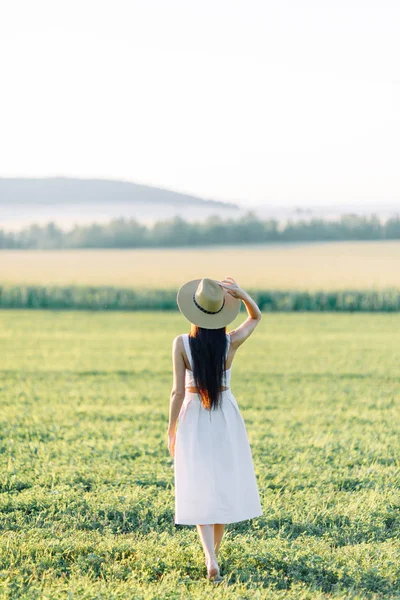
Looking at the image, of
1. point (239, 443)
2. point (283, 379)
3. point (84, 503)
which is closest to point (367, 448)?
point (84, 503)

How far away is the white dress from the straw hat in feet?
0.58

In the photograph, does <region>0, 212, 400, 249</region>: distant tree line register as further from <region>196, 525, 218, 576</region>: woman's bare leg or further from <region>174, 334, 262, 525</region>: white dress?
<region>196, 525, 218, 576</region>: woman's bare leg

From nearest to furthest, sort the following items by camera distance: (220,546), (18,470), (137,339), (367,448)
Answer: (220,546)
(18,470)
(367,448)
(137,339)

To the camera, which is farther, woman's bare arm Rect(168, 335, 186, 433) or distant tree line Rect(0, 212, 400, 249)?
distant tree line Rect(0, 212, 400, 249)

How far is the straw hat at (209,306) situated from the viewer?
5.76m

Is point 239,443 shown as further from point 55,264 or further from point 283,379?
point 55,264

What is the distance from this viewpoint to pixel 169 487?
8375mm

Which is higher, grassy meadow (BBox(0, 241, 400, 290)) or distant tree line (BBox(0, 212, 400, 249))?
distant tree line (BBox(0, 212, 400, 249))

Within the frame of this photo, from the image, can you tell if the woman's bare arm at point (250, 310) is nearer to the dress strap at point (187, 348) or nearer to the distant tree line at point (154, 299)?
the dress strap at point (187, 348)

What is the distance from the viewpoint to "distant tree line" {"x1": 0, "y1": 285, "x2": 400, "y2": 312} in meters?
42.8

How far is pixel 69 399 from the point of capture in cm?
1441

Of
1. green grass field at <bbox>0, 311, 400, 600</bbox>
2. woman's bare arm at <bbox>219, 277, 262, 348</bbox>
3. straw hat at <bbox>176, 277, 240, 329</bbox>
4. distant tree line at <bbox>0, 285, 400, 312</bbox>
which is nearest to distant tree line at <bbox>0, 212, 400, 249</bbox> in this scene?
distant tree line at <bbox>0, 285, 400, 312</bbox>

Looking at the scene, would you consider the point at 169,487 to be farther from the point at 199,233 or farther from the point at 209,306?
the point at 199,233

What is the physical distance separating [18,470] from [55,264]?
43.1m
